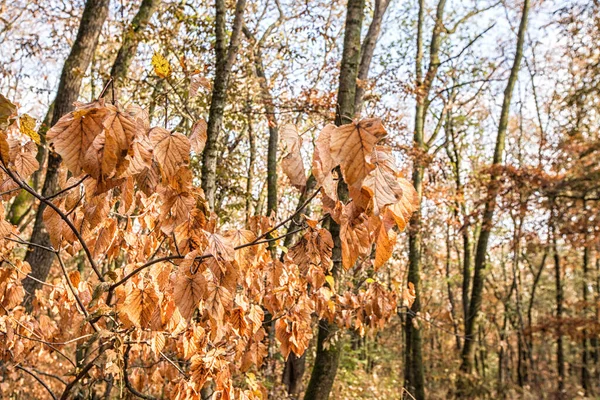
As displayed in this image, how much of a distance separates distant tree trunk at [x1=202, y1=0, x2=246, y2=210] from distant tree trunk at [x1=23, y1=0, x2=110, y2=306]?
5.65 feet

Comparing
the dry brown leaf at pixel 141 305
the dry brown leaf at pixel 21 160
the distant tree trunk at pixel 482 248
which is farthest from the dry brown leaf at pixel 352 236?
the distant tree trunk at pixel 482 248

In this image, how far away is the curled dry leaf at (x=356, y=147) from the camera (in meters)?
0.99

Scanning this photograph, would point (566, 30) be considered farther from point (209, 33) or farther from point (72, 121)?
point (72, 121)

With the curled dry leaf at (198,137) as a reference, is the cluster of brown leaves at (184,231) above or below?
below

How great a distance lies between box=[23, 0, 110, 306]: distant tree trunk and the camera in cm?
489

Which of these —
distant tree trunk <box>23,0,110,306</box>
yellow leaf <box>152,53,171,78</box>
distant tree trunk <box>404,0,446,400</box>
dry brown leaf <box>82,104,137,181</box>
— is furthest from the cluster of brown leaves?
distant tree trunk <box>404,0,446,400</box>

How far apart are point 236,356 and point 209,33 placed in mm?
5131

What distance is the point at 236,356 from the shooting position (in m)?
2.85

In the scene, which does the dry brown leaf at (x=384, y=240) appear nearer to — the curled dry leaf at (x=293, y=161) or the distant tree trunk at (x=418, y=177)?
the curled dry leaf at (x=293, y=161)

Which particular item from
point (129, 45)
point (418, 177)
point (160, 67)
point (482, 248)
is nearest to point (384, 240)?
point (160, 67)

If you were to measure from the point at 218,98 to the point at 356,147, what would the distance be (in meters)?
3.33

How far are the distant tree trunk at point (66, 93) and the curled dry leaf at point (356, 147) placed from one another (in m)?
4.70

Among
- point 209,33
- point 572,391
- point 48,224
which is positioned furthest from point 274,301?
point 572,391

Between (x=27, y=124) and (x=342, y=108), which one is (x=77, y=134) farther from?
(x=342, y=108)
